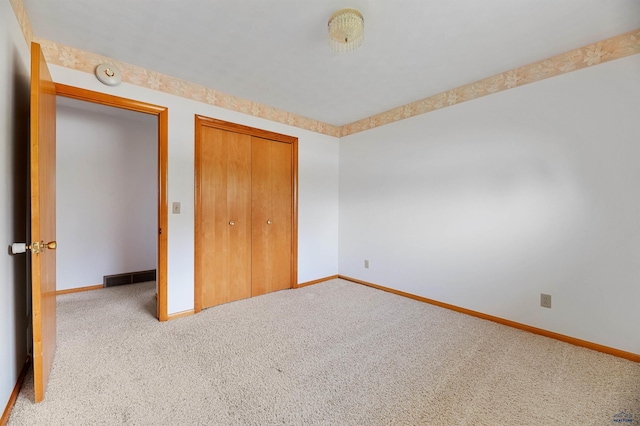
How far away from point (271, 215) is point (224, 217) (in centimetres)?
62

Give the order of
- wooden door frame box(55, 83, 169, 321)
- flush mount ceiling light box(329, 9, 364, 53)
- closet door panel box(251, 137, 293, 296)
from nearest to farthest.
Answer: flush mount ceiling light box(329, 9, 364, 53)
wooden door frame box(55, 83, 169, 321)
closet door panel box(251, 137, 293, 296)

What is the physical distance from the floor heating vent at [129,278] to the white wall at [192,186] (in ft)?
5.74

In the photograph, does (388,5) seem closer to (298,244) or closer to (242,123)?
(242,123)

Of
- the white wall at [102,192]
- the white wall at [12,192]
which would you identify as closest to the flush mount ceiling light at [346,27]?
the white wall at [12,192]

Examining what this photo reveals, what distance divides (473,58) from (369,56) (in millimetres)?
873

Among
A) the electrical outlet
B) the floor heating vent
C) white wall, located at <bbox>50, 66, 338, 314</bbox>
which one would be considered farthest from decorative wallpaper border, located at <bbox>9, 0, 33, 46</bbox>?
the electrical outlet

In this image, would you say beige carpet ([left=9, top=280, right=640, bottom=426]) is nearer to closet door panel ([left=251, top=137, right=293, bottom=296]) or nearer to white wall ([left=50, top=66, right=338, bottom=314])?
white wall ([left=50, top=66, right=338, bottom=314])

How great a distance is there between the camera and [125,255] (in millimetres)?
3822

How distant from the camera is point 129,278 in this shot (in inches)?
149

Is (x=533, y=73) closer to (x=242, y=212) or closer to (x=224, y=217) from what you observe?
(x=242, y=212)

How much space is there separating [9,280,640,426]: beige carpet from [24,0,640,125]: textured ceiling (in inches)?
91.3

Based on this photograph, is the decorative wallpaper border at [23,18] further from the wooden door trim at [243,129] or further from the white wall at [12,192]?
the wooden door trim at [243,129]

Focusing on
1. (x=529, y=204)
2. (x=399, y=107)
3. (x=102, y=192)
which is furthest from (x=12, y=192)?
(x=529, y=204)

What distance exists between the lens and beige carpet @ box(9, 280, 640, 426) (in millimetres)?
1383
